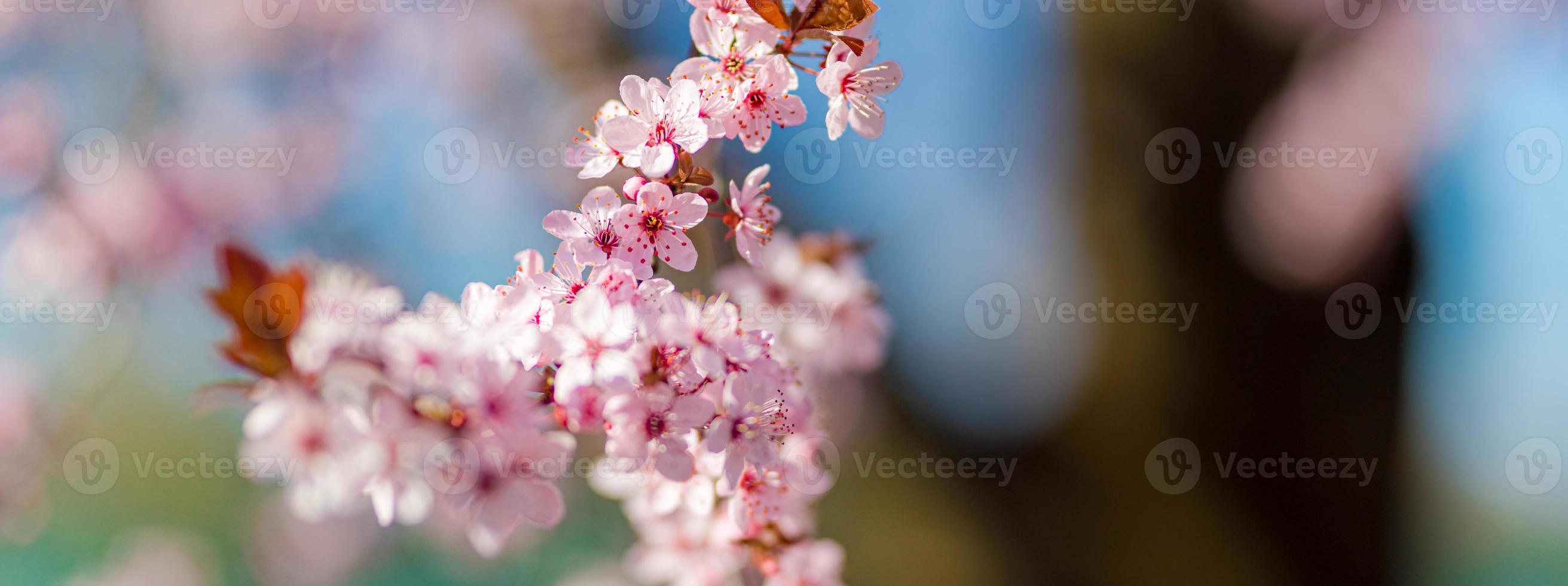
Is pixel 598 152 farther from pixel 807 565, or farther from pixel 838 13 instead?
pixel 807 565

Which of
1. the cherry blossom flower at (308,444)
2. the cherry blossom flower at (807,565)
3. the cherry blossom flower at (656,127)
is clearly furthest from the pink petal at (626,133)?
the cherry blossom flower at (807,565)

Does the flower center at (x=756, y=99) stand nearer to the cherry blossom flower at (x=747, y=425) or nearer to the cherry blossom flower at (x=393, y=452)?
the cherry blossom flower at (x=747, y=425)

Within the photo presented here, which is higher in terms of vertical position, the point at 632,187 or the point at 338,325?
the point at 632,187

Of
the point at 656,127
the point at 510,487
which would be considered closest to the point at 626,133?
the point at 656,127

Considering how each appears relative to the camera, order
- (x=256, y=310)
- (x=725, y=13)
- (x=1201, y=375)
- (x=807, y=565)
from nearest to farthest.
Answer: (x=256, y=310), (x=725, y=13), (x=807, y=565), (x=1201, y=375)

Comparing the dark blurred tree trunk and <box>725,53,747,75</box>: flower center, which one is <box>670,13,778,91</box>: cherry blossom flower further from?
the dark blurred tree trunk

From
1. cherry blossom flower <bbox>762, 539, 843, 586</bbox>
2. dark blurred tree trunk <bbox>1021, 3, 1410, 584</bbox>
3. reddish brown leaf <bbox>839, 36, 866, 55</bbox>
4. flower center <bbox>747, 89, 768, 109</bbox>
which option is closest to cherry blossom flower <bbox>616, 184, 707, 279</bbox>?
flower center <bbox>747, 89, 768, 109</bbox>
